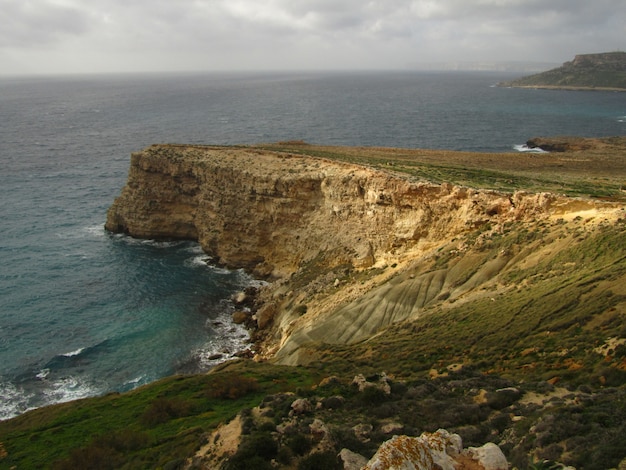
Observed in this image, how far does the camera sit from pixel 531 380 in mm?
21766

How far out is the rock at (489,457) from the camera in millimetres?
13359

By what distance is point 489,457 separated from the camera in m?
13.6

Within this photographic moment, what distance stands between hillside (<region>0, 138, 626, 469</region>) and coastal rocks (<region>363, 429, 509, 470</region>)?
1.19 meters

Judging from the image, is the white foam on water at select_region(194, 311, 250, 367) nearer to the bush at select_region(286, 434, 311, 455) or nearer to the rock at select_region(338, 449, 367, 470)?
the bush at select_region(286, 434, 311, 455)

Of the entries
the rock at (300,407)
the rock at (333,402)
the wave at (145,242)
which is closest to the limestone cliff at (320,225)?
the wave at (145,242)

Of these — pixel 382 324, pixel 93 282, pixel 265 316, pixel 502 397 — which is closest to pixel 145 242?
pixel 93 282

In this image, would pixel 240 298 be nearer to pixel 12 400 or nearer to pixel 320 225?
pixel 320 225

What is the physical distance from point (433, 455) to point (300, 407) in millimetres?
8259

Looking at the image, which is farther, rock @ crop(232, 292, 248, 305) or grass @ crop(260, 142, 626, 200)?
rock @ crop(232, 292, 248, 305)

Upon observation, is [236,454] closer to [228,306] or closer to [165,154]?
[228,306]

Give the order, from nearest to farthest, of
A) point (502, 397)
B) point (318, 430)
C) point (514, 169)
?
point (318, 430)
point (502, 397)
point (514, 169)

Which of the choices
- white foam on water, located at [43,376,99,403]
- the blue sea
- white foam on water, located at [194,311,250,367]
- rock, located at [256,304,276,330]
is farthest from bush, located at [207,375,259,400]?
rock, located at [256,304,276,330]

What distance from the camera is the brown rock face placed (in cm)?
4612

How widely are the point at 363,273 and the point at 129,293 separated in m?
28.7
